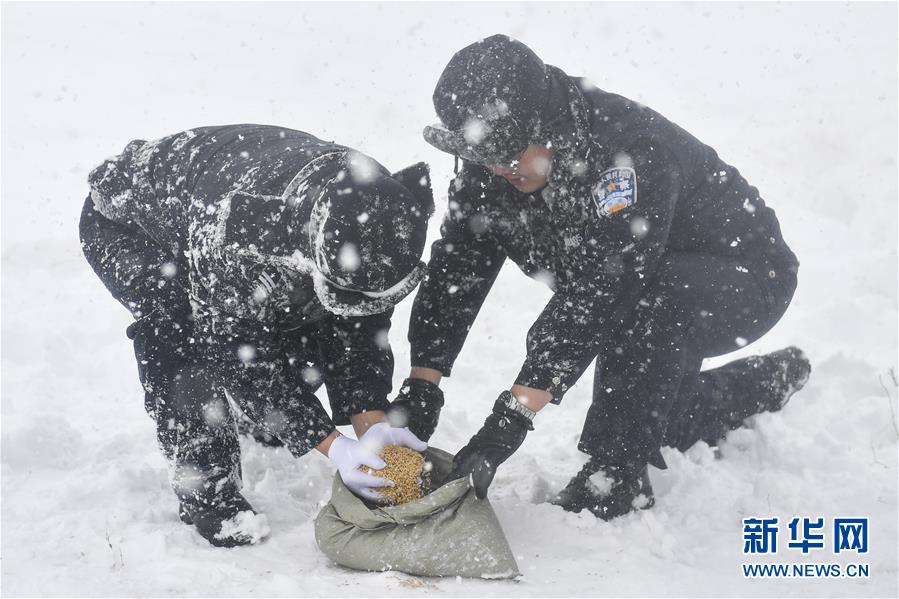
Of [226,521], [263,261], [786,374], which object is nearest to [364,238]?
[263,261]

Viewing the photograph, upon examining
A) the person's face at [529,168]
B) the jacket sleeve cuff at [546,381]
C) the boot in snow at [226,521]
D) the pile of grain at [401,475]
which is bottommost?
the boot in snow at [226,521]

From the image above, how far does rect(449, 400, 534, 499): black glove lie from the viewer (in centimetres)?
268

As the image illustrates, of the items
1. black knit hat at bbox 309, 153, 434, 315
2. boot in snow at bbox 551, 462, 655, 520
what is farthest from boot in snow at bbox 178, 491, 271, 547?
boot in snow at bbox 551, 462, 655, 520

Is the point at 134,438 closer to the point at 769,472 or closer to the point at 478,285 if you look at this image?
the point at 478,285

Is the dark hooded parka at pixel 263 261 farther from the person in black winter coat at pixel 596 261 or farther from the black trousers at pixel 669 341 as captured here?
the black trousers at pixel 669 341

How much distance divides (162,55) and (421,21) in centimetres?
283

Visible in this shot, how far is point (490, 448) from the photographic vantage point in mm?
2740

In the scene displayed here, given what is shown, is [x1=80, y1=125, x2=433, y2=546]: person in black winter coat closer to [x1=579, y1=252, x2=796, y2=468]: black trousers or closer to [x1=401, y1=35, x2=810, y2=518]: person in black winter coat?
[x1=401, y1=35, x2=810, y2=518]: person in black winter coat

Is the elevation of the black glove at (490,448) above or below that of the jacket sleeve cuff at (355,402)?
below

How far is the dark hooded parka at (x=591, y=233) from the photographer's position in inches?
104

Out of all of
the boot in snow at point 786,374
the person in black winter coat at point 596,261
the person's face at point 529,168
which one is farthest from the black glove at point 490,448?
the boot in snow at point 786,374

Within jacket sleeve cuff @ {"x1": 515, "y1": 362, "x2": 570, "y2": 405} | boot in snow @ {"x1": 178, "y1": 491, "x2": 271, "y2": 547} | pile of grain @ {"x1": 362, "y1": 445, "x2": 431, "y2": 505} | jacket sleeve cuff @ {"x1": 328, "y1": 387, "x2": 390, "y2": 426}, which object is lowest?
boot in snow @ {"x1": 178, "y1": 491, "x2": 271, "y2": 547}

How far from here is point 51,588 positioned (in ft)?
7.80

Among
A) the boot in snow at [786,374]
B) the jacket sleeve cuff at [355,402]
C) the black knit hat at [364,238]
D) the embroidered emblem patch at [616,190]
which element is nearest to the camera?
the black knit hat at [364,238]
